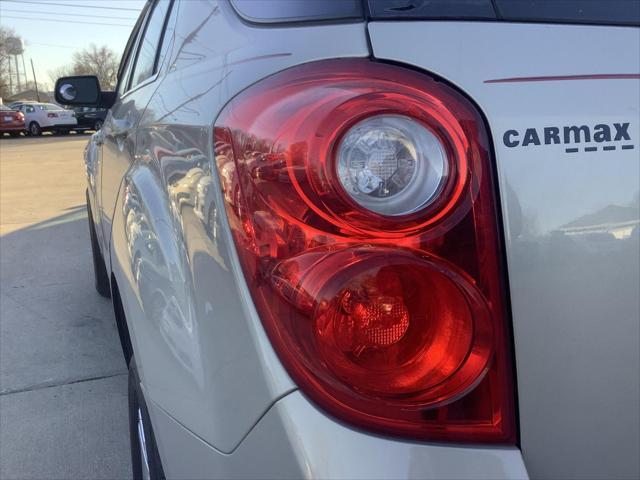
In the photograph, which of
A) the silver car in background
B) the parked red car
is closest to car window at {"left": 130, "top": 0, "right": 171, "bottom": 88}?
the silver car in background

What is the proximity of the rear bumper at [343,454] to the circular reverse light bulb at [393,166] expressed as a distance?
1.14ft

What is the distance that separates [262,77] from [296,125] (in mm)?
154

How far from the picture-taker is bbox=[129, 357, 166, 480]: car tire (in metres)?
1.72

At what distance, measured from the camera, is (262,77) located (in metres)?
1.13

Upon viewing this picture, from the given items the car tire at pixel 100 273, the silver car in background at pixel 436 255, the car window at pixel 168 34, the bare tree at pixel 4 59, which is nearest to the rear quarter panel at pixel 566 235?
the silver car in background at pixel 436 255

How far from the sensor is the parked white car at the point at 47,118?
26406 millimetres

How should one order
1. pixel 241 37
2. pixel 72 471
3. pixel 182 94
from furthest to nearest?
pixel 72 471, pixel 182 94, pixel 241 37

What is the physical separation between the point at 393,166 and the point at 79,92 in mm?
2964

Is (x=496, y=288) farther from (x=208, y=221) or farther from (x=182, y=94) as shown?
(x=182, y=94)

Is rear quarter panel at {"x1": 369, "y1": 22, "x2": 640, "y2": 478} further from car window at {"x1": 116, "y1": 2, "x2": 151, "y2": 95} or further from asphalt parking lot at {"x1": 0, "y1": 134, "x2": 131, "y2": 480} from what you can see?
car window at {"x1": 116, "y1": 2, "x2": 151, "y2": 95}

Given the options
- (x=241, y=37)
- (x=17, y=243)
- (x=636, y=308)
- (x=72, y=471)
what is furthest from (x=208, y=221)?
(x=17, y=243)

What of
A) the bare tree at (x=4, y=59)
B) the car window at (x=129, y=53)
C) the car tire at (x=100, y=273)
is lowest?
the car tire at (x=100, y=273)

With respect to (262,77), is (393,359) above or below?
below

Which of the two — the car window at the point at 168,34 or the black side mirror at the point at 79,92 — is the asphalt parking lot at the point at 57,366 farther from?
the car window at the point at 168,34
